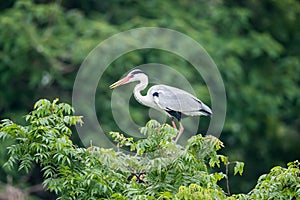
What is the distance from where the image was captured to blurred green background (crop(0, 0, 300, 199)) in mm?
13164

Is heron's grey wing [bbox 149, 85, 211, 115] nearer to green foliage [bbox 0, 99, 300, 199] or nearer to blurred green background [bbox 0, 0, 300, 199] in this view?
green foliage [bbox 0, 99, 300, 199]

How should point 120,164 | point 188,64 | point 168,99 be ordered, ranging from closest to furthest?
point 120,164, point 168,99, point 188,64

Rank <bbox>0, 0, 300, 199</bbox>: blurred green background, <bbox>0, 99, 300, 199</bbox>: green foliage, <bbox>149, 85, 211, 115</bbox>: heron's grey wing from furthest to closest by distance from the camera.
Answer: <bbox>0, 0, 300, 199</bbox>: blurred green background
<bbox>149, 85, 211, 115</bbox>: heron's grey wing
<bbox>0, 99, 300, 199</bbox>: green foliage

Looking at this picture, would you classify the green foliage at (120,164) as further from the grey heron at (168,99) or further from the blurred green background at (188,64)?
the blurred green background at (188,64)

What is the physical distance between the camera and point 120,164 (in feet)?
19.9

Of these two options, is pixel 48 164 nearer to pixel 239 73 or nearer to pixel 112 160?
pixel 112 160

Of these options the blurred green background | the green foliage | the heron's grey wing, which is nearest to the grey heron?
the heron's grey wing

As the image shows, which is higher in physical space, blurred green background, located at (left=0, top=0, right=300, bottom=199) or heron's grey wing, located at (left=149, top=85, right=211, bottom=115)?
blurred green background, located at (left=0, top=0, right=300, bottom=199)

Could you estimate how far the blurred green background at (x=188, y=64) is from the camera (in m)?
13.2

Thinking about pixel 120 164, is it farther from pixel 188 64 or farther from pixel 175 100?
pixel 188 64

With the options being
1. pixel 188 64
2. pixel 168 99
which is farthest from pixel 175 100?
pixel 188 64

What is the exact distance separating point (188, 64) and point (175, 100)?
691 centimetres

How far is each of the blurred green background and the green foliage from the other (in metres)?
6.37

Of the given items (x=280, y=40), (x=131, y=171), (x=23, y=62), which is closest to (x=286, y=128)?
(x=280, y=40)
